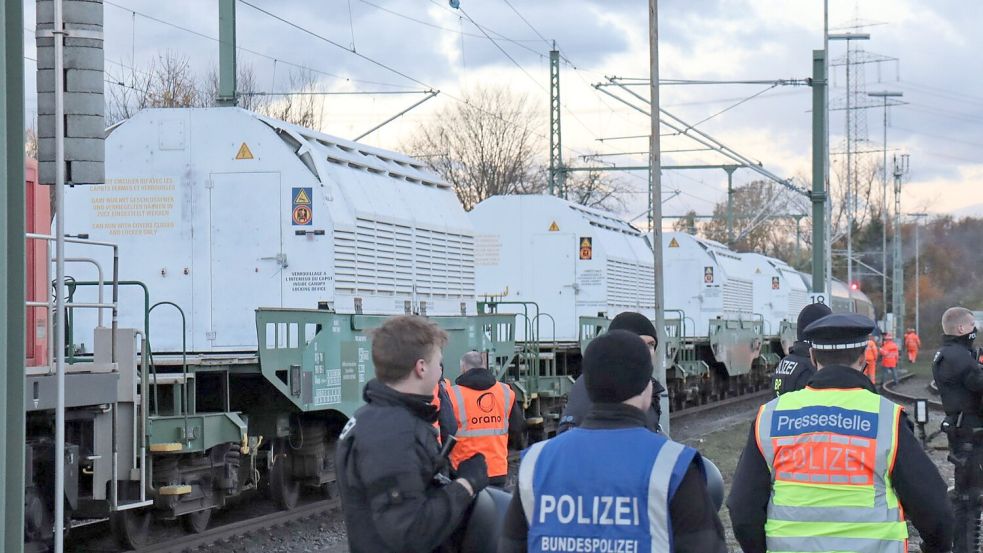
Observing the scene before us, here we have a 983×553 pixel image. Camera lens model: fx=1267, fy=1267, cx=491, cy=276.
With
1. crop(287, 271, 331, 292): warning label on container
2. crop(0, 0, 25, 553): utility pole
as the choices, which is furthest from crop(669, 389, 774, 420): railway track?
crop(0, 0, 25, 553): utility pole

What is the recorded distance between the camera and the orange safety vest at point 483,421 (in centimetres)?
964

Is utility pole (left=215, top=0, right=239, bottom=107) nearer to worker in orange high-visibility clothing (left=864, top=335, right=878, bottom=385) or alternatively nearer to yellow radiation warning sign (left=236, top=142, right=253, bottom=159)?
yellow radiation warning sign (left=236, top=142, right=253, bottom=159)

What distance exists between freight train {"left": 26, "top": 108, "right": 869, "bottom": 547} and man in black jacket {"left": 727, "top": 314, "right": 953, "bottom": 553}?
550 centimetres

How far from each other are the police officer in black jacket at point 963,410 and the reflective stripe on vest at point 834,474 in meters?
4.45

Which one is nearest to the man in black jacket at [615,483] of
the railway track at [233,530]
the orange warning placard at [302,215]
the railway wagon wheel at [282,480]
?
the railway track at [233,530]

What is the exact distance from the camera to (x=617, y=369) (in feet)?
12.3

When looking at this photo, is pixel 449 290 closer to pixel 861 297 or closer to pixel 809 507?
pixel 809 507

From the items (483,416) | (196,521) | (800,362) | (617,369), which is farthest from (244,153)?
(617,369)

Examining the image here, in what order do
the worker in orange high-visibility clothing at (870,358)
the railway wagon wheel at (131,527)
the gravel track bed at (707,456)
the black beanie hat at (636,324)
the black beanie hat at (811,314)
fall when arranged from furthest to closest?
the gravel track bed at (707,456) < the railway wagon wheel at (131,527) < the black beanie hat at (811,314) < the black beanie hat at (636,324) < the worker in orange high-visibility clothing at (870,358)

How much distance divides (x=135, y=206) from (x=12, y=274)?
29.1 ft

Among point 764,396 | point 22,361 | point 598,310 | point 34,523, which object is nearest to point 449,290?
point 598,310

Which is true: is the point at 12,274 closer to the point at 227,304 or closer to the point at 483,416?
the point at 483,416

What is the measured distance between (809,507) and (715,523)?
1.06m

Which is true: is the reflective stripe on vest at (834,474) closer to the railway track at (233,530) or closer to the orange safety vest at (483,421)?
the orange safety vest at (483,421)
